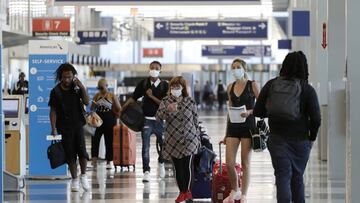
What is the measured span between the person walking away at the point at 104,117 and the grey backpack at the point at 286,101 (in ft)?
28.1

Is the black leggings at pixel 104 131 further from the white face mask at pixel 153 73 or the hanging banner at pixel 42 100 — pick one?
the white face mask at pixel 153 73

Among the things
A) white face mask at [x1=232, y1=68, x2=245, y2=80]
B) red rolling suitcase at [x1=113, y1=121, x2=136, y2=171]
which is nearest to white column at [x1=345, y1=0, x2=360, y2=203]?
white face mask at [x1=232, y1=68, x2=245, y2=80]

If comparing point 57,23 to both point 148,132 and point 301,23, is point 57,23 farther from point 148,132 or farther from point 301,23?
point 148,132

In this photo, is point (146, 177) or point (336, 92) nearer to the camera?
point (336, 92)

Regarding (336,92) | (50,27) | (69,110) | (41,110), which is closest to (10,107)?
(41,110)

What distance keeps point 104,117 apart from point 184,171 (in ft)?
18.8

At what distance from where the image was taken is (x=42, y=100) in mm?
15016

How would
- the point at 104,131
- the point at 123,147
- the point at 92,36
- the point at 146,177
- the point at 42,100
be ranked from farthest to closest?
the point at 92,36 < the point at 104,131 < the point at 123,147 < the point at 42,100 < the point at 146,177

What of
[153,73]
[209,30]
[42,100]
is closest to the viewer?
[153,73]

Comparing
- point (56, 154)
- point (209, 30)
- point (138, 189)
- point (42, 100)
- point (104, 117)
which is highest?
point (209, 30)

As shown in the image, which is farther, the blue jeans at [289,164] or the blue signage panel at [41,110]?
the blue signage panel at [41,110]

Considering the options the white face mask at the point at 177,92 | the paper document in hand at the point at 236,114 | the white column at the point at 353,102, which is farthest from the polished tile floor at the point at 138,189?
the white column at the point at 353,102

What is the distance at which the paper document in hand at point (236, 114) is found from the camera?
10.6m

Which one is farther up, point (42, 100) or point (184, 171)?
point (42, 100)
